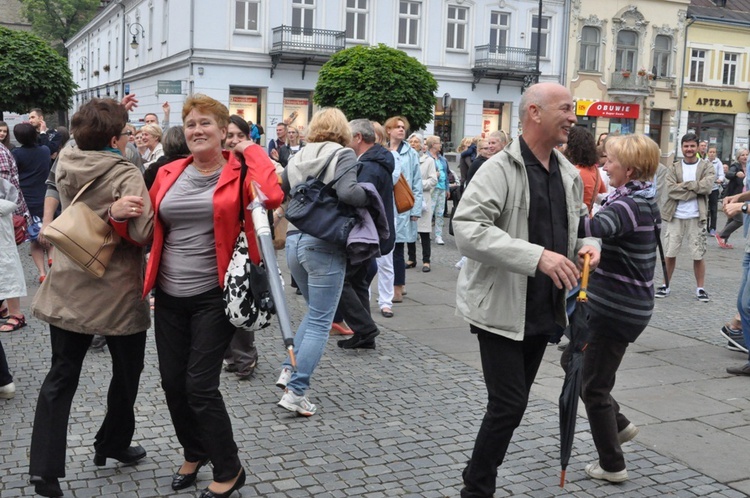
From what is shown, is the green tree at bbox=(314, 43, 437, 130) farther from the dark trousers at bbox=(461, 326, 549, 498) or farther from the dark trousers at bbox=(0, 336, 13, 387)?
the dark trousers at bbox=(461, 326, 549, 498)

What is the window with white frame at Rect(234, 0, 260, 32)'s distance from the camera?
32.8 meters

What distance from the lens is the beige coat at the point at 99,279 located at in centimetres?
399

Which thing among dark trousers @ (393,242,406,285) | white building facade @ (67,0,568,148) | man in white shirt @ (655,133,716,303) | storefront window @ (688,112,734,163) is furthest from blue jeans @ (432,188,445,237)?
storefront window @ (688,112,734,163)

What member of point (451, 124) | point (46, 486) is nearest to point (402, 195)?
point (46, 486)

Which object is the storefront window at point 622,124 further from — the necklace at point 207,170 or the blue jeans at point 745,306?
the necklace at point 207,170

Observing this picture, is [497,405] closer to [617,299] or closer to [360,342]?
[617,299]

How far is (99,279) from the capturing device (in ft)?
13.3

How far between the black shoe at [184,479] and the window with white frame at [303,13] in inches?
1222

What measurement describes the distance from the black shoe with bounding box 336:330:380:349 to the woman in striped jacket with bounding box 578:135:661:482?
298 centimetres

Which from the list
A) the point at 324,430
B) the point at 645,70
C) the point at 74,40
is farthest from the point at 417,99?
the point at 74,40

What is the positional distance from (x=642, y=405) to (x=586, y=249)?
2511mm

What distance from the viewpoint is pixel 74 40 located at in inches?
2534

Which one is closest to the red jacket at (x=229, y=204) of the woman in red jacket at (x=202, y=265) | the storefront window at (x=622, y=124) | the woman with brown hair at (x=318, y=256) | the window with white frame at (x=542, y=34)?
the woman in red jacket at (x=202, y=265)

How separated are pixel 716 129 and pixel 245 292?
43967 mm
